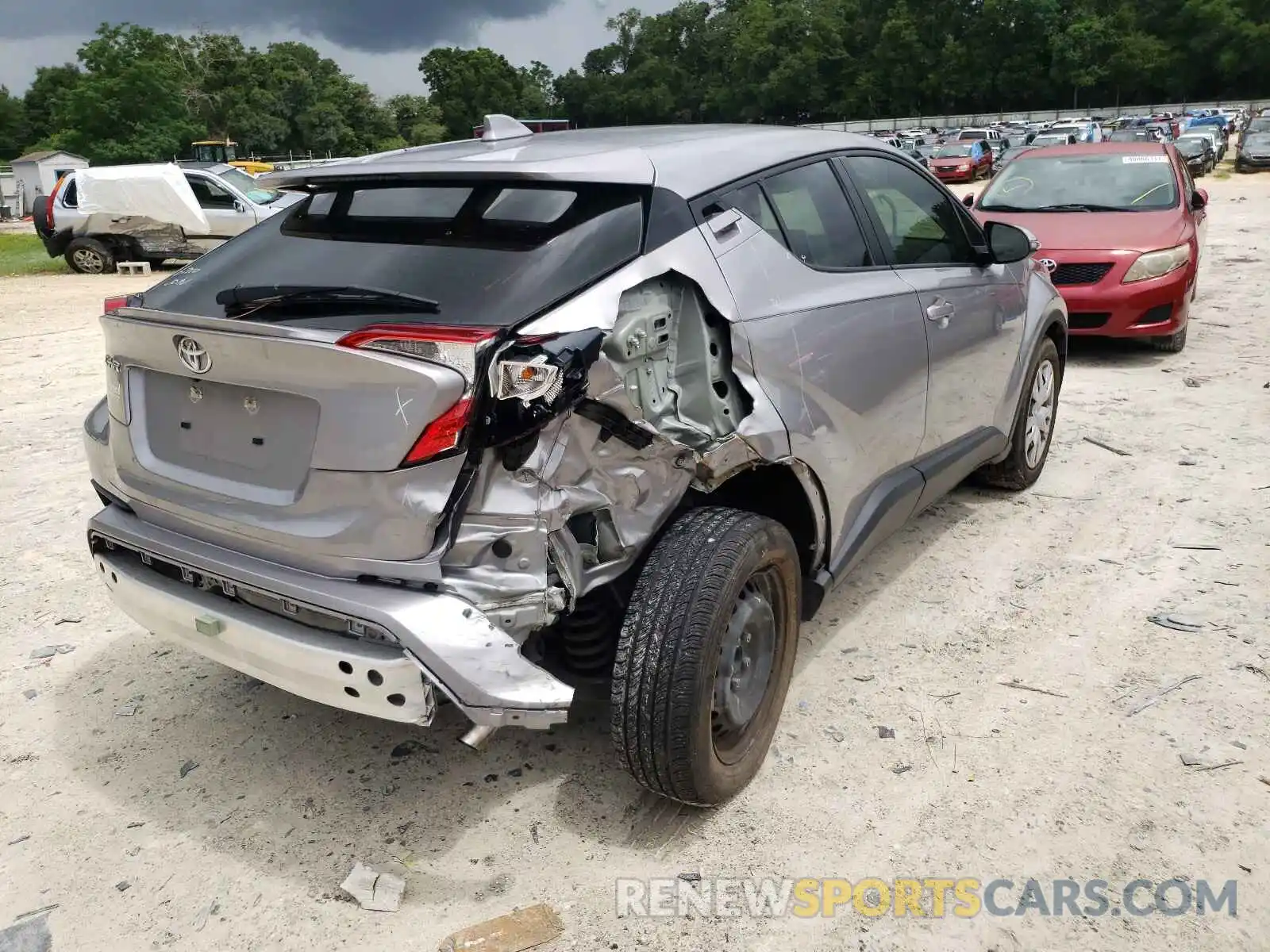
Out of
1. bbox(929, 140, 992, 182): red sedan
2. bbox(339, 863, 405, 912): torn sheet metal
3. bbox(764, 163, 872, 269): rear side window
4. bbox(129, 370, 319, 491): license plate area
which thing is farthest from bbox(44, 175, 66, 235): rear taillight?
bbox(929, 140, 992, 182): red sedan

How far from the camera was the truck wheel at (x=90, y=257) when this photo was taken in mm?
17641

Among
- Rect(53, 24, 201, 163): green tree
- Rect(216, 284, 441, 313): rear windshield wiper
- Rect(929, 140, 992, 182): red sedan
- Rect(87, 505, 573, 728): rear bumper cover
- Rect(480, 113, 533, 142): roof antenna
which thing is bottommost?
Rect(87, 505, 573, 728): rear bumper cover

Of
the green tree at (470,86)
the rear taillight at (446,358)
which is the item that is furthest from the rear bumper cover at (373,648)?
the green tree at (470,86)

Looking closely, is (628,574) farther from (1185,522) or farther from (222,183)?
(222,183)

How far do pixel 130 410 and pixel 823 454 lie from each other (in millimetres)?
2007

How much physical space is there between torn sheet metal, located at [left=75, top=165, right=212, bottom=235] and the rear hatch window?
1559cm

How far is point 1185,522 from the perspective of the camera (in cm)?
481

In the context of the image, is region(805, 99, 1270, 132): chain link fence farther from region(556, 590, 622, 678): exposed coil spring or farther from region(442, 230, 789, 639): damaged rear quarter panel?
region(556, 590, 622, 678): exposed coil spring

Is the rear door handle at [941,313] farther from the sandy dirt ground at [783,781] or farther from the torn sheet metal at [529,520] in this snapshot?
the torn sheet metal at [529,520]

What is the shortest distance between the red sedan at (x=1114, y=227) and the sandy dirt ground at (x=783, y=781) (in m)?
3.69

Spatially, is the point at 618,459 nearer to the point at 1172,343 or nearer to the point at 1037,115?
the point at 1172,343

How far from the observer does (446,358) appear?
7.41ft

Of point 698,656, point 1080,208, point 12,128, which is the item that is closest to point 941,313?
point 698,656

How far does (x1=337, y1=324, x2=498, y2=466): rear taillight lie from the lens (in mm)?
2250
